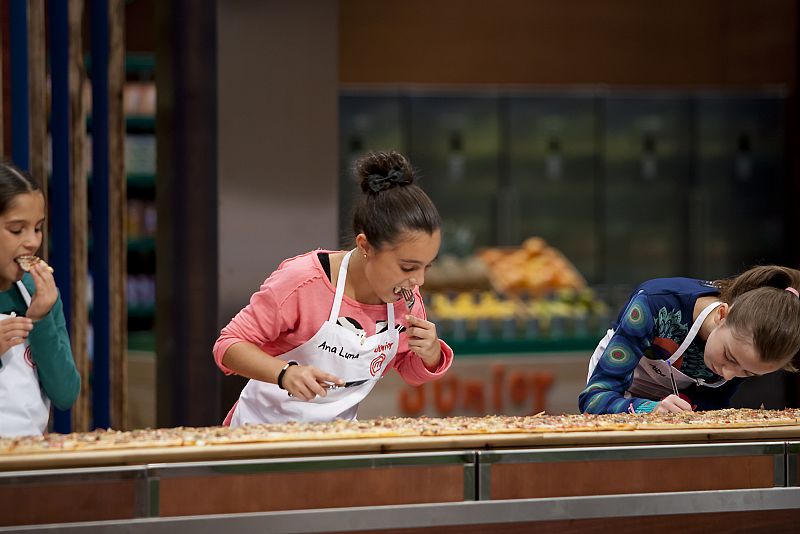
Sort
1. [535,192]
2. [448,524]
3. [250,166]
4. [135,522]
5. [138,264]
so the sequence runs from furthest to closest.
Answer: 1. [535,192]
2. [138,264]
3. [250,166]
4. [448,524]
5. [135,522]

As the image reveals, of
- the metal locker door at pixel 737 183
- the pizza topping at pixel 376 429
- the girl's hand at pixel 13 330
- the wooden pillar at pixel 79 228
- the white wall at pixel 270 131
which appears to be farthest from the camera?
the metal locker door at pixel 737 183

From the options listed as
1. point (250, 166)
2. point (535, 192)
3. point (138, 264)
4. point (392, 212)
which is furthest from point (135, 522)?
point (535, 192)

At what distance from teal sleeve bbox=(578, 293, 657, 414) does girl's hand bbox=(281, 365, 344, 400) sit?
0.68 m

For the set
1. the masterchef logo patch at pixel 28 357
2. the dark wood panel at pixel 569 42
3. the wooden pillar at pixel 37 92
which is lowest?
the masterchef logo patch at pixel 28 357

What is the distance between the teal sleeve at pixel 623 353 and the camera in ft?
7.88

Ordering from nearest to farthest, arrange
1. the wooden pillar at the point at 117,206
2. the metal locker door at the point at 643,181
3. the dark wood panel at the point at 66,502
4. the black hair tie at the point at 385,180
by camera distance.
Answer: the dark wood panel at the point at 66,502, the black hair tie at the point at 385,180, the wooden pillar at the point at 117,206, the metal locker door at the point at 643,181

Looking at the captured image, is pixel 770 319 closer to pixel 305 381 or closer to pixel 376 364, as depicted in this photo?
pixel 376 364

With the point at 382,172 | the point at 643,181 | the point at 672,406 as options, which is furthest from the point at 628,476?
the point at 643,181

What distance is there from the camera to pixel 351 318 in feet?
7.79

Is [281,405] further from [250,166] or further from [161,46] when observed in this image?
[161,46]

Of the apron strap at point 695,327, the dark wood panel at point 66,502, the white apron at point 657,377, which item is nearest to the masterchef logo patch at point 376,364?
the white apron at point 657,377

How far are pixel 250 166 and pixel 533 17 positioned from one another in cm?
502

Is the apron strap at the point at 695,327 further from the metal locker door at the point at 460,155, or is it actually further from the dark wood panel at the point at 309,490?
the metal locker door at the point at 460,155

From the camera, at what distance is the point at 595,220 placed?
25.7ft
